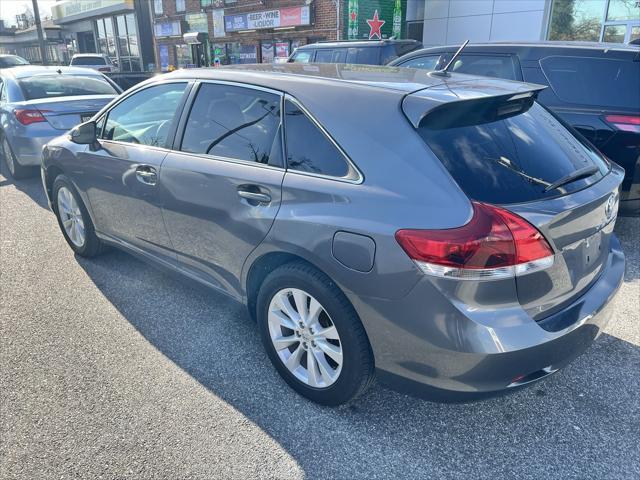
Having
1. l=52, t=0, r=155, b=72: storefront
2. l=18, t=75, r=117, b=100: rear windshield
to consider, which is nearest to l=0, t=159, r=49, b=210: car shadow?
l=18, t=75, r=117, b=100: rear windshield

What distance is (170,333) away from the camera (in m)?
3.40

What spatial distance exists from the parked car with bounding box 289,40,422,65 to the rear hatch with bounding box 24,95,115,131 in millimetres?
4553

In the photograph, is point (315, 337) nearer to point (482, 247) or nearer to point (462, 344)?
point (462, 344)

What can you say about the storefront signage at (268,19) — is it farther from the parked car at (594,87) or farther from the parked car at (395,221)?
the parked car at (395,221)

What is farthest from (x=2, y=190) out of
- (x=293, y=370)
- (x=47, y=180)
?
(x=293, y=370)

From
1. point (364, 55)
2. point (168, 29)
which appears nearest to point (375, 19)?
point (364, 55)

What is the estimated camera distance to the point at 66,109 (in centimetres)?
682

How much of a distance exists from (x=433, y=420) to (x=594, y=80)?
3.84 m

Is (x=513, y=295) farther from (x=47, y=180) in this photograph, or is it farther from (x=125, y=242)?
(x=47, y=180)

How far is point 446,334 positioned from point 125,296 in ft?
9.02

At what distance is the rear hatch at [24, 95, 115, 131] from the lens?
675 cm

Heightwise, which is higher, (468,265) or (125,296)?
(468,265)

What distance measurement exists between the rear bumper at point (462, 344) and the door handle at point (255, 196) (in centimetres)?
74

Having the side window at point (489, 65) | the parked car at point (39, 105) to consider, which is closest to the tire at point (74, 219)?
the parked car at point (39, 105)
